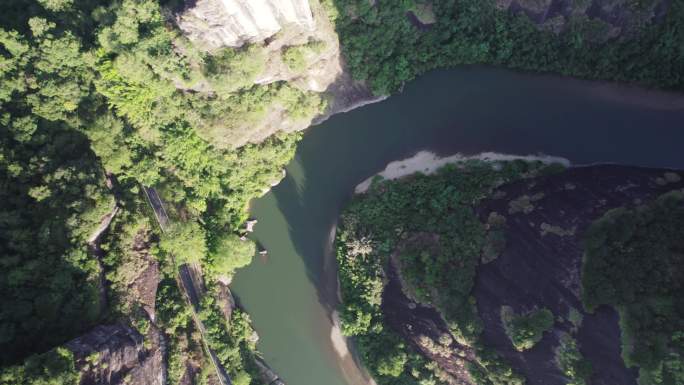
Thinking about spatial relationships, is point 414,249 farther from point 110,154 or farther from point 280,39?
point 110,154

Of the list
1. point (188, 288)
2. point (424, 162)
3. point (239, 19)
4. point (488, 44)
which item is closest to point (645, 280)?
point (424, 162)

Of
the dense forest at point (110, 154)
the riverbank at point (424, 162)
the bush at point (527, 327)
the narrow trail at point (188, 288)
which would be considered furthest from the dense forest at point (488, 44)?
the bush at point (527, 327)

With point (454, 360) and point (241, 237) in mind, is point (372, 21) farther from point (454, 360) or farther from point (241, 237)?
point (454, 360)

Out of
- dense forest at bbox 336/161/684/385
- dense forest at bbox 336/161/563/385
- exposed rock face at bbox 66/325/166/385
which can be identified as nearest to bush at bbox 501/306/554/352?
dense forest at bbox 336/161/684/385

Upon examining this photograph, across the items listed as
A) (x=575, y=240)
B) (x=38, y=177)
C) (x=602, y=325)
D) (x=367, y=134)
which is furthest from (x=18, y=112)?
(x=602, y=325)

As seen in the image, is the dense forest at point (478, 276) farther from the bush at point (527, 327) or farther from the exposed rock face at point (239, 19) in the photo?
the exposed rock face at point (239, 19)

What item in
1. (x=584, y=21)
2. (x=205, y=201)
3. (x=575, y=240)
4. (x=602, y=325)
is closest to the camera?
(x=602, y=325)
